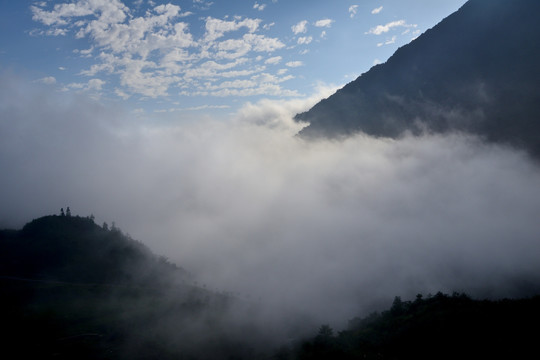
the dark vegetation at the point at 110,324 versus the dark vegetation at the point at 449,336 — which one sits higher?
the dark vegetation at the point at 449,336

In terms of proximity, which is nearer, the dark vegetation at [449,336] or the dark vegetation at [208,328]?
the dark vegetation at [449,336]

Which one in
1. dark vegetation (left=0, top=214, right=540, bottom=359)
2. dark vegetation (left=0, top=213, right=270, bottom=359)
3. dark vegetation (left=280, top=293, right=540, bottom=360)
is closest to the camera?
dark vegetation (left=280, top=293, right=540, bottom=360)

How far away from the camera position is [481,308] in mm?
69438

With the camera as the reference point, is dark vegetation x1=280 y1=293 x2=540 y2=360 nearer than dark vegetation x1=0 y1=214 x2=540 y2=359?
Yes

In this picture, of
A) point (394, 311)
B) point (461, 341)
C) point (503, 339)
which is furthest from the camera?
point (394, 311)

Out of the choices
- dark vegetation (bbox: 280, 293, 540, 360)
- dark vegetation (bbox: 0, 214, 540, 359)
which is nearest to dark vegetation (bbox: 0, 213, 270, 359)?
dark vegetation (bbox: 0, 214, 540, 359)

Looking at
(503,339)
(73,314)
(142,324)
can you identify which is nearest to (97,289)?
(73,314)

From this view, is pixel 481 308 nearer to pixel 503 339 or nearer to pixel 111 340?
pixel 503 339

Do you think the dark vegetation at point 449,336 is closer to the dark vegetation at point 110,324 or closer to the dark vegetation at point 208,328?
the dark vegetation at point 208,328

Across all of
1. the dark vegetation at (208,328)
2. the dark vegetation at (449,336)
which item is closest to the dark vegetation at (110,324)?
the dark vegetation at (208,328)

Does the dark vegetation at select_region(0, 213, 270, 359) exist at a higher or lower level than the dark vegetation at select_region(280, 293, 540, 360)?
lower

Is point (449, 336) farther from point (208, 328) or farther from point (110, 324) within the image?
point (110, 324)

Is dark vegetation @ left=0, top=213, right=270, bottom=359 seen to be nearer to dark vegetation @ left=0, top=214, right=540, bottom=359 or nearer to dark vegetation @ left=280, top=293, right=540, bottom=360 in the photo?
dark vegetation @ left=0, top=214, right=540, bottom=359

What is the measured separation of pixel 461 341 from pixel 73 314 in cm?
16391
